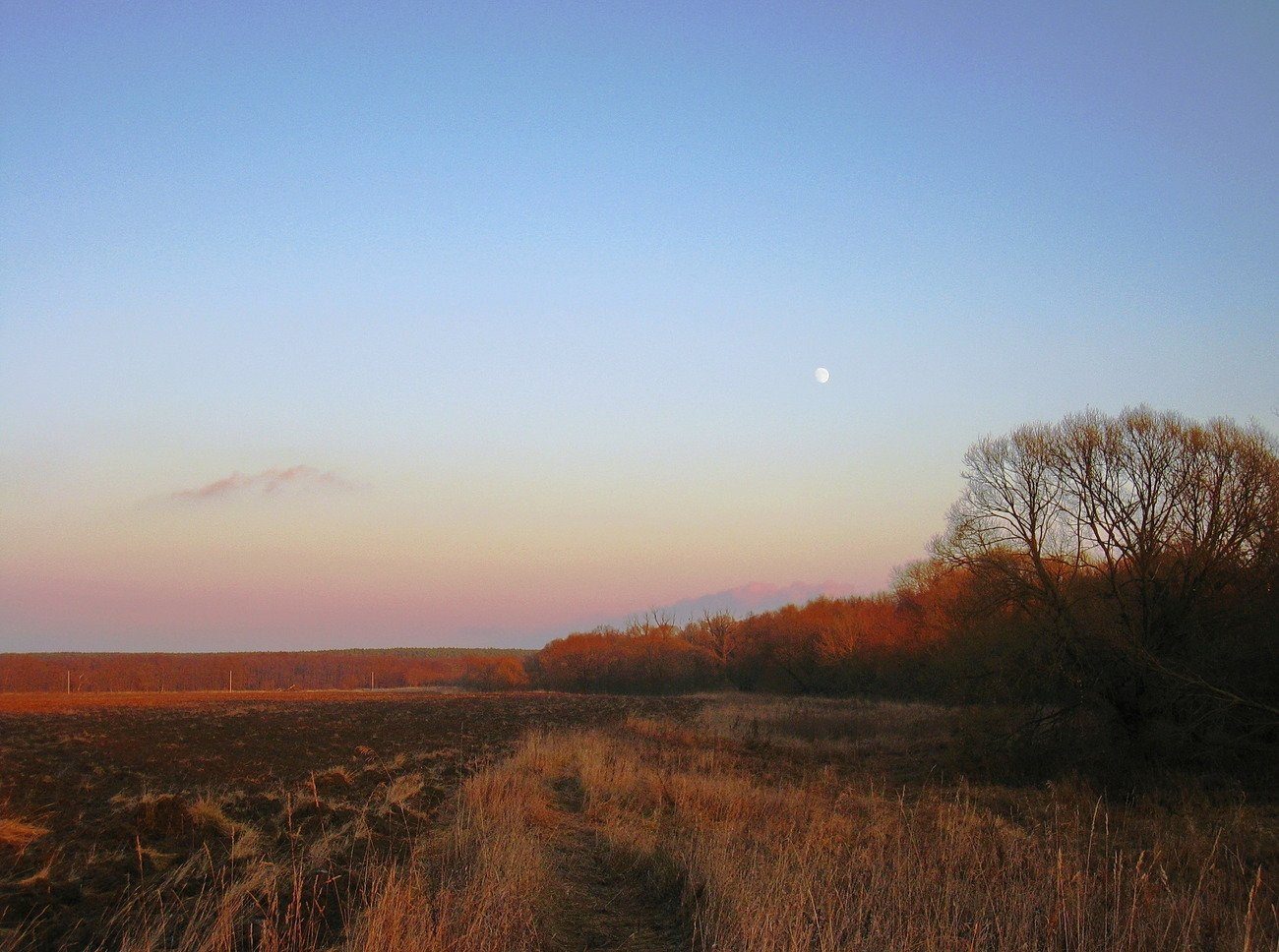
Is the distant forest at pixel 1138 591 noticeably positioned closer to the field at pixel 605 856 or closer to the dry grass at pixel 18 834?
the field at pixel 605 856

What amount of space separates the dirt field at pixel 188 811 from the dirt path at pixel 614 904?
1.98 meters

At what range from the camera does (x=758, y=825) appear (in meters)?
11.0

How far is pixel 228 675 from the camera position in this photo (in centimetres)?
12775

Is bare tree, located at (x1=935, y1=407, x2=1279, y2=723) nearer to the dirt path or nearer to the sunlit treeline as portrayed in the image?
the dirt path

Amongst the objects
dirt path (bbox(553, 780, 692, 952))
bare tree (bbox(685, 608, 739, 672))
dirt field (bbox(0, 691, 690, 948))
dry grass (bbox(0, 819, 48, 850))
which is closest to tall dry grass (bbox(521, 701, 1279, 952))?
dirt path (bbox(553, 780, 692, 952))

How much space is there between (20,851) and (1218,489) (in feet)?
71.7

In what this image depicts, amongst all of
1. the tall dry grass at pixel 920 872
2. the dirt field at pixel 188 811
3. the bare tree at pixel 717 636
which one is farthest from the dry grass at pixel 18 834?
the bare tree at pixel 717 636

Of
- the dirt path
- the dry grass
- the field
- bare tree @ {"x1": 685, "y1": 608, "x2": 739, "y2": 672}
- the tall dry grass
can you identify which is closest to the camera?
the tall dry grass

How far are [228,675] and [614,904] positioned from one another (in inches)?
5397

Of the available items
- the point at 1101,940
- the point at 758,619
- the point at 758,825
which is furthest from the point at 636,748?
the point at 758,619

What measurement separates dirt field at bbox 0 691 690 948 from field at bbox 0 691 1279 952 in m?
0.06

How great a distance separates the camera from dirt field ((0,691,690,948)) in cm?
758

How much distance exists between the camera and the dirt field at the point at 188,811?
7.58m

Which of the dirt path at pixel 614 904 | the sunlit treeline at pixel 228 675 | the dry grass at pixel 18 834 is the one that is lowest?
the sunlit treeline at pixel 228 675
